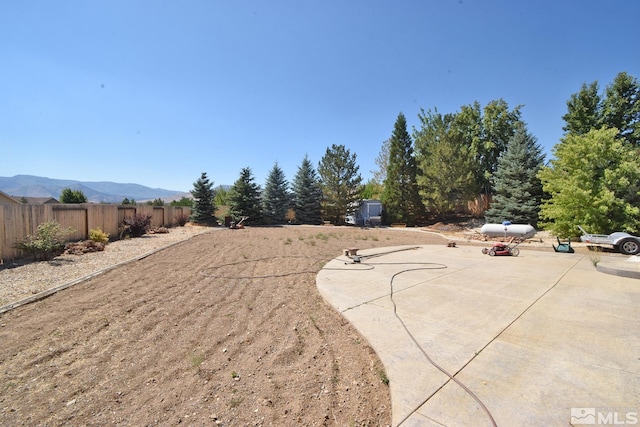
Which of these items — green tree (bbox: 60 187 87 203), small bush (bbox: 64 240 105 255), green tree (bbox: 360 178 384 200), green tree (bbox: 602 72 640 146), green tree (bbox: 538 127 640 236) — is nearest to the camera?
small bush (bbox: 64 240 105 255)

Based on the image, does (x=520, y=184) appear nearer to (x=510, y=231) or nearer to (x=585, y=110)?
(x=510, y=231)

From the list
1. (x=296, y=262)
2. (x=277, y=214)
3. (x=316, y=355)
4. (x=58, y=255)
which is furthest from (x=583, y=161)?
(x=277, y=214)

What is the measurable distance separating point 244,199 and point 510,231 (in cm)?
1920

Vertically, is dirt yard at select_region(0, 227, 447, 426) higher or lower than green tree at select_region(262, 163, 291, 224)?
lower

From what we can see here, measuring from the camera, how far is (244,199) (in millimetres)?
23828

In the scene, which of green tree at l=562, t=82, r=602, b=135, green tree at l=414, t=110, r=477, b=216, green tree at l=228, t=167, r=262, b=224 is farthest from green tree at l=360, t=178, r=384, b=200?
green tree at l=562, t=82, r=602, b=135

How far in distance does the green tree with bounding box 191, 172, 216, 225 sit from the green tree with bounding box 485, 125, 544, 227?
22080 millimetres

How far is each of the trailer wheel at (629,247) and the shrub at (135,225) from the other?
20.3 metres

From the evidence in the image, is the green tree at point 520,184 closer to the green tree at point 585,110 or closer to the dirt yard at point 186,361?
the green tree at point 585,110

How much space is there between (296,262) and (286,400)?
5711 mm

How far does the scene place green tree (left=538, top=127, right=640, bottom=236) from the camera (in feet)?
35.3

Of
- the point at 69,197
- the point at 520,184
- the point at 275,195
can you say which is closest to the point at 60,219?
the point at 275,195

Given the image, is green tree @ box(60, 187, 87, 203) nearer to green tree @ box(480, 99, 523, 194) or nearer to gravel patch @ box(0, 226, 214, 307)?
gravel patch @ box(0, 226, 214, 307)

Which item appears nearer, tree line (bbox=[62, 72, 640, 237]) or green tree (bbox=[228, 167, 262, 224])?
tree line (bbox=[62, 72, 640, 237])
